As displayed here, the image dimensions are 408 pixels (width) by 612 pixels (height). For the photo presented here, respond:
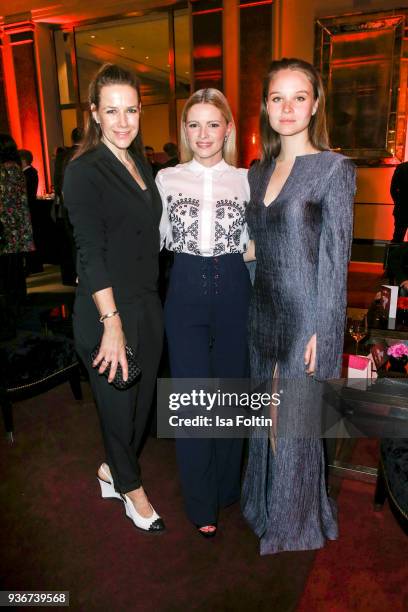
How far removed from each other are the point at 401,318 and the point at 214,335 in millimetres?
1569

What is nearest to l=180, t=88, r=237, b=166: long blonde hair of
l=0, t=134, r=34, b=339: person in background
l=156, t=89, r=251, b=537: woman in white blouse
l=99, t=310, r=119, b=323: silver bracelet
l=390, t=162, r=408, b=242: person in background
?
l=156, t=89, r=251, b=537: woman in white blouse

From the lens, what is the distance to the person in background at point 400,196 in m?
6.02

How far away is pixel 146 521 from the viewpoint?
6.53 feet

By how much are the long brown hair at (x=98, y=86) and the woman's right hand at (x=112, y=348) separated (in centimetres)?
58

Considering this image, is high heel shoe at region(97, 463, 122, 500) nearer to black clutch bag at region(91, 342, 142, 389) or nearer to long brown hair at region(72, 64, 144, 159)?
black clutch bag at region(91, 342, 142, 389)

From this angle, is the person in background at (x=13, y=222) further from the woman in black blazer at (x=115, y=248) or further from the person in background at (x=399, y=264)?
the person in background at (x=399, y=264)

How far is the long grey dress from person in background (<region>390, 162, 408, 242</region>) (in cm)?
492

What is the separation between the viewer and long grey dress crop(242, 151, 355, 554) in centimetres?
150

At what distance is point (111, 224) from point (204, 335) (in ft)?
1.76

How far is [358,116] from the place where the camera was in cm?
748

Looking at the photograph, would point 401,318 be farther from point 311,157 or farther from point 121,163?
point 121,163

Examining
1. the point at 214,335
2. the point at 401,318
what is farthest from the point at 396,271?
the point at 214,335

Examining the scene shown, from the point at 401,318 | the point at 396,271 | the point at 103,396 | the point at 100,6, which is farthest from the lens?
the point at 100,6

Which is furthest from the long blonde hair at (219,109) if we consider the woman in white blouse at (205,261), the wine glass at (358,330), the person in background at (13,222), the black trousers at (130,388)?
the person in background at (13,222)
